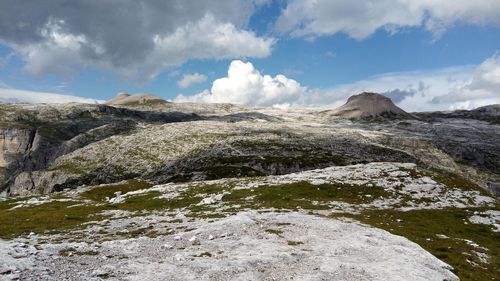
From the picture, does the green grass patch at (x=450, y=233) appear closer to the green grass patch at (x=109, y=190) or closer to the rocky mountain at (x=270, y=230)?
the rocky mountain at (x=270, y=230)

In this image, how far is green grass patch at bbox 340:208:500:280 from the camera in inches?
1361

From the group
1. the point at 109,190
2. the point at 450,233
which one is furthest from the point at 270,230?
Result: the point at 109,190

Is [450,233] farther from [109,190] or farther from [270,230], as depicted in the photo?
[109,190]

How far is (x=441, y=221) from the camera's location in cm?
5394

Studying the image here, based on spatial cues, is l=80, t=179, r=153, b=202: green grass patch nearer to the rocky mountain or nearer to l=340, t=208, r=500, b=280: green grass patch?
the rocky mountain

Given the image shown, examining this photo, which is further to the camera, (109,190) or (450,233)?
(109,190)

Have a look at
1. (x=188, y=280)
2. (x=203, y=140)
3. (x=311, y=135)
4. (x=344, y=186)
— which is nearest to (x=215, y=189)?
(x=344, y=186)

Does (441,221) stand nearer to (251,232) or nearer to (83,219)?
(251,232)

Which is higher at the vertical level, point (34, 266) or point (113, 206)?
point (34, 266)

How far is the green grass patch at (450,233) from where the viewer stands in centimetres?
3456

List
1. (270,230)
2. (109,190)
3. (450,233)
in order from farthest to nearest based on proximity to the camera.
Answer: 1. (109,190)
2. (450,233)
3. (270,230)

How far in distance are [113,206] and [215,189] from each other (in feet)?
54.2

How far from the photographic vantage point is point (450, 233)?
48156 mm

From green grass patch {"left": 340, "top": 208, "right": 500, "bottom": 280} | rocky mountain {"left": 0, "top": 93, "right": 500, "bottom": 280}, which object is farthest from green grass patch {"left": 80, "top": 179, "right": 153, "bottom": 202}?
green grass patch {"left": 340, "top": 208, "right": 500, "bottom": 280}
